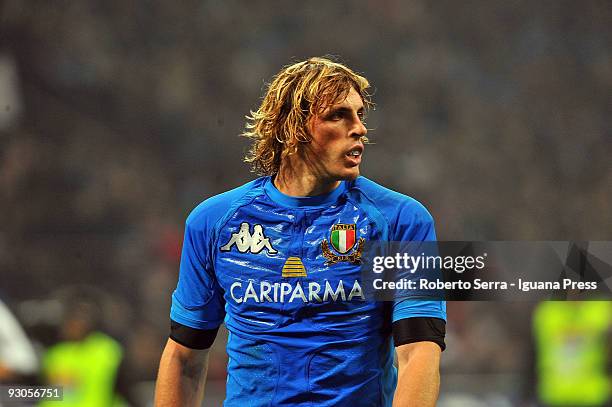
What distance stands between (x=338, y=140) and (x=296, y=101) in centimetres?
23

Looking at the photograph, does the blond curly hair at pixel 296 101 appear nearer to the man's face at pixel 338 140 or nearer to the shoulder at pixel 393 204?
the man's face at pixel 338 140

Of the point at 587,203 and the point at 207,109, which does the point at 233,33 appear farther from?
the point at 587,203

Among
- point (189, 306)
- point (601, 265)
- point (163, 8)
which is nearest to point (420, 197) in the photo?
point (163, 8)

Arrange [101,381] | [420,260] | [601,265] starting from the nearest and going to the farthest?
[420,260] → [601,265] → [101,381]

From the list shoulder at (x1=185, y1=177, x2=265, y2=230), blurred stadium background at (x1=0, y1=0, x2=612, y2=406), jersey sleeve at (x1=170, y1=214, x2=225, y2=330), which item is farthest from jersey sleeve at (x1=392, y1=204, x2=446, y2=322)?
blurred stadium background at (x1=0, y1=0, x2=612, y2=406)

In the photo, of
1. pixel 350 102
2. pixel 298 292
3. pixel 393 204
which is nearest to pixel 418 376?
pixel 298 292

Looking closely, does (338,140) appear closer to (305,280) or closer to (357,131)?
(357,131)

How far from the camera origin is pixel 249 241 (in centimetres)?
322

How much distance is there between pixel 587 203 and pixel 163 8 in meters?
4.25

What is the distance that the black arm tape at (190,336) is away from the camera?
10.8 feet

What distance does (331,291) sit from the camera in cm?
307

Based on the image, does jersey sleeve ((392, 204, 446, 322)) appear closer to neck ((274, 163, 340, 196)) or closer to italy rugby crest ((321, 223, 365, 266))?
italy rugby crest ((321, 223, 365, 266))

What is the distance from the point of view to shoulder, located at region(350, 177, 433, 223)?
3.11 metres
